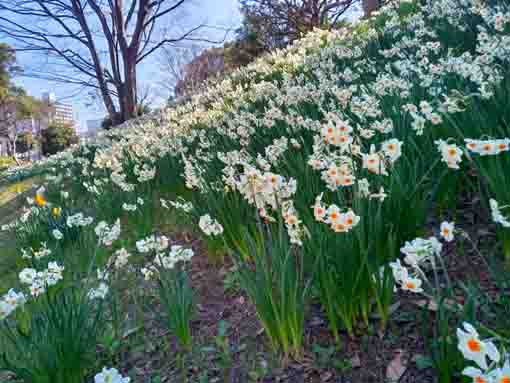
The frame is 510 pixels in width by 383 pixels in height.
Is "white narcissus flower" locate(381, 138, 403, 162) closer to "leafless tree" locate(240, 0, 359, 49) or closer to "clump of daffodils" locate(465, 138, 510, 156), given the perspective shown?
"clump of daffodils" locate(465, 138, 510, 156)

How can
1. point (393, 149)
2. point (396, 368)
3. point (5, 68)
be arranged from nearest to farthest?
point (396, 368), point (393, 149), point (5, 68)

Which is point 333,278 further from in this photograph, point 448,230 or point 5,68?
point 5,68

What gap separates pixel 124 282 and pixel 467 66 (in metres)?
2.55

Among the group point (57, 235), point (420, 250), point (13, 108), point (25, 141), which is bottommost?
point (57, 235)

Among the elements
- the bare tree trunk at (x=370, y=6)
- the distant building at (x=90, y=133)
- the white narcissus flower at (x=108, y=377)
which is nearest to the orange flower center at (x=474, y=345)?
the white narcissus flower at (x=108, y=377)

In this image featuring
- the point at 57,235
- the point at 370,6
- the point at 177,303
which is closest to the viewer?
the point at 177,303

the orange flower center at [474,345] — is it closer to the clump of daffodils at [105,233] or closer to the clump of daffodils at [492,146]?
the clump of daffodils at [492,146]

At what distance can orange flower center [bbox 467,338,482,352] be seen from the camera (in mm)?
645

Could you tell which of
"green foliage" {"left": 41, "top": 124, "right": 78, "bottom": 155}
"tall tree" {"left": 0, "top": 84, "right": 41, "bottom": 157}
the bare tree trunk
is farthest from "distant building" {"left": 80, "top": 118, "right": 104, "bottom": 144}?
the bare tree trunk

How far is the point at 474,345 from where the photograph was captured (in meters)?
0.65

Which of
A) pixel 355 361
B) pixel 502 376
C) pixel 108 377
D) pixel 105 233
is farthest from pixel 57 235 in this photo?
pixel 502 376

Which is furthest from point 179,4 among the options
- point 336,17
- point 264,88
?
point 264,88

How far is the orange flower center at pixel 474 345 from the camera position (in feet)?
2.12

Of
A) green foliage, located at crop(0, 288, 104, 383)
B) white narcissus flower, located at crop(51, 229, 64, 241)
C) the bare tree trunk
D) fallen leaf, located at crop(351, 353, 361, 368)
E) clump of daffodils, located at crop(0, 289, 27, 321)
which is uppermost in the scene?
the bare tree trunk
